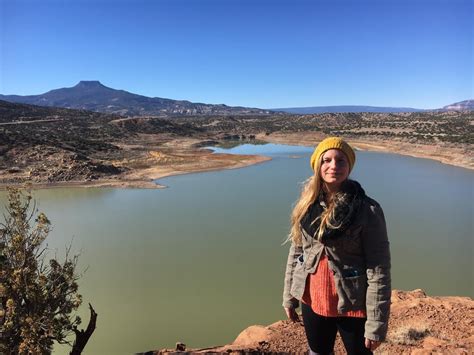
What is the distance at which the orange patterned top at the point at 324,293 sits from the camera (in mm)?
2275

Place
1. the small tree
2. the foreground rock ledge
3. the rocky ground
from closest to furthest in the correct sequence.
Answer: the small tree, the foreground rock ledge, the rocky ground

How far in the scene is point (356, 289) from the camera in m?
2.20

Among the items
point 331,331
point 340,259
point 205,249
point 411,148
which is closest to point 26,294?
point 331,331

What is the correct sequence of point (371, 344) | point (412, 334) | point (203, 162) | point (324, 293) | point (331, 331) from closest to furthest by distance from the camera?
point (371, 344) → point (324, 293) → point (331, 331) → point (412, 334) → point (203, 162)

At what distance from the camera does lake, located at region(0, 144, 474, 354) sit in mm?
8117

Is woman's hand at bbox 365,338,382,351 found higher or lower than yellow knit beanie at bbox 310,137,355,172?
lower

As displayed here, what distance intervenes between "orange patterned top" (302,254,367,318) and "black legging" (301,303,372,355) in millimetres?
50

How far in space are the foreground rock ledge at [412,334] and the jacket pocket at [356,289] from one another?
10.1ft

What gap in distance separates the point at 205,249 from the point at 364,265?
415 inches

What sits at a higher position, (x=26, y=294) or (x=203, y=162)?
(x=26, y=294)

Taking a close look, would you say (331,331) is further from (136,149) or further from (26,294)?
(136,149)

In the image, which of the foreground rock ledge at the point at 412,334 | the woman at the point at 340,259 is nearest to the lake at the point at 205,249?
the foreground rock ledge at the point at 412,334

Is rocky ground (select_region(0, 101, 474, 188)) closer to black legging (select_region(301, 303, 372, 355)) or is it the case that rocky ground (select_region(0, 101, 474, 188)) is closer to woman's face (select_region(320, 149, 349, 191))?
black legging (select_region(301, 303, 372, 355))

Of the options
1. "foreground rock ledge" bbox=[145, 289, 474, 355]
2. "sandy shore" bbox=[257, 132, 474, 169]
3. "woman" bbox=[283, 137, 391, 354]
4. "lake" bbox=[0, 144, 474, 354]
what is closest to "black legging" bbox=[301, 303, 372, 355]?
"woman" bbox=[283, 137, 391, 354]
